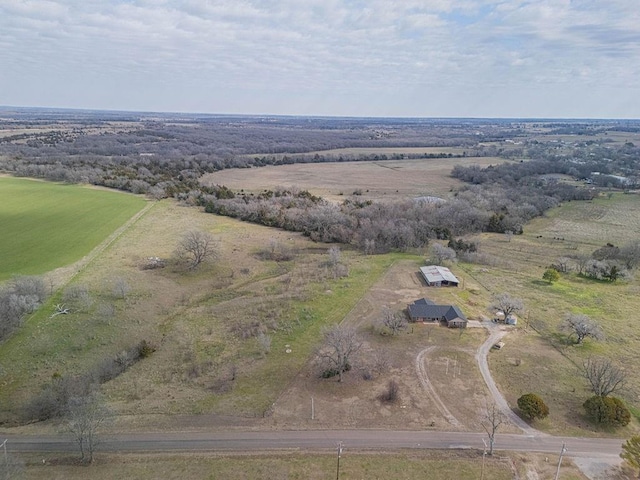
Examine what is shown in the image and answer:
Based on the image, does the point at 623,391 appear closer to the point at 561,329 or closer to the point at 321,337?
the point at 561,329

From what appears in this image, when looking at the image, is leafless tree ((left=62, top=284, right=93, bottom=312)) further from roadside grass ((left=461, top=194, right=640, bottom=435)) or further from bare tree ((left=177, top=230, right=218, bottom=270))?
roadside grass ((left=461, top=194, right=640, bottom=435))

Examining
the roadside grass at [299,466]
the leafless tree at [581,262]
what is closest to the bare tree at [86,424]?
the roadside grass at [299,466]

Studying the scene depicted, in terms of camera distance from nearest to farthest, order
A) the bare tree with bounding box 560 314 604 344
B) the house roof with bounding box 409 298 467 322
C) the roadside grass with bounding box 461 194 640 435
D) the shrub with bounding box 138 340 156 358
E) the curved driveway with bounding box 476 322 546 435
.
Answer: the curved driveway with bounding box 476 322 546 435, the roadside grass with bounding box 461 194 640 435, the shrub with bounding box 138 340 156 358, the bare tree with bounding box 560 314 604 344, the house roof with bounding box 409 298 467 322

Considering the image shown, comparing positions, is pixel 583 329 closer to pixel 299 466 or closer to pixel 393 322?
pixel 393 322

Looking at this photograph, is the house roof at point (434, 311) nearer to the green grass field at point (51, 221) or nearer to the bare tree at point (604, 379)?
the bare tree at point (604, 379)

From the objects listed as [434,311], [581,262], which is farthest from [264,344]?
[581,262]

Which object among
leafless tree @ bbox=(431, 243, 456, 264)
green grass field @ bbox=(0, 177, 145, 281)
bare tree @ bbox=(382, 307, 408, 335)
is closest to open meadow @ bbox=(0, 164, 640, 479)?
bare tree @ bbox=(382, 307, 408, 335)
